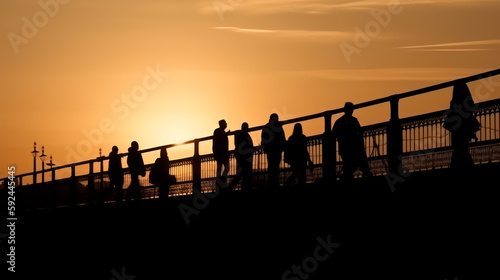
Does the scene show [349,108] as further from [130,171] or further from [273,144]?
[130,171]

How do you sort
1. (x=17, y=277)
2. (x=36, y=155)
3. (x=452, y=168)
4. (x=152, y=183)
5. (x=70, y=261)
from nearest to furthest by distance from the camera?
1. (x=452, y=168)
2. (x=152, y=183)
3. (x=70, y=261)
4. (x=17, y=277)
5. (x=36, y=155)

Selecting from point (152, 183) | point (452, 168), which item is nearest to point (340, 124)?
point (452, 168)

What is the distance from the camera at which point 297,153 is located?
69.2 feet

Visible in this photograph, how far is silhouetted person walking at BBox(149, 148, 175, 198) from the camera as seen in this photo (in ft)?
86.7

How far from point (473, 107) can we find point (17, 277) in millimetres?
22589

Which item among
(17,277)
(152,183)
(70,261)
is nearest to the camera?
(152,183)

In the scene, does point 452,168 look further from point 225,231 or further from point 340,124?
point 225,231

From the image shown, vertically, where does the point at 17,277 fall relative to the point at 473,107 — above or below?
below

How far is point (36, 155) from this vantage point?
81.6 meters

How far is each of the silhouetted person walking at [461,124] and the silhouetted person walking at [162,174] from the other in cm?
1059

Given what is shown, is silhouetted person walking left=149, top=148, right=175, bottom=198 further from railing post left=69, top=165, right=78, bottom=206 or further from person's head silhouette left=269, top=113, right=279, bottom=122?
railing post left=69, top=165, right=78, bottom=206

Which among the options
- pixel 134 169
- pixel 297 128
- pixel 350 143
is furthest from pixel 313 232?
pixel 134 169

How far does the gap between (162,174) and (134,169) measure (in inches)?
89.0

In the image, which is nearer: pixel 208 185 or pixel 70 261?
pixel 208 185
